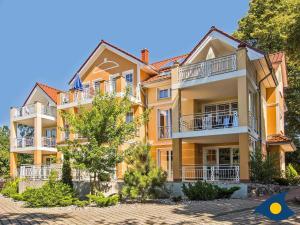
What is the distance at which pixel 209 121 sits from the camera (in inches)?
858

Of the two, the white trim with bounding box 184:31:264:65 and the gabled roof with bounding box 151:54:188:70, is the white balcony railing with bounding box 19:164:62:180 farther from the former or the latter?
the white trim with bounding box 184:31:264:65

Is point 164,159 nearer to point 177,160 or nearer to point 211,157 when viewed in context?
point 211,157

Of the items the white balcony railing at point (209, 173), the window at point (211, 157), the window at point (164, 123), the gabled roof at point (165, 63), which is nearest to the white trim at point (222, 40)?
the window at point (164, 123)

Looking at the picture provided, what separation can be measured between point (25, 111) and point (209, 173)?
17.5 metres

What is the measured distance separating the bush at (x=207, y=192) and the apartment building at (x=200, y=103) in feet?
6.66

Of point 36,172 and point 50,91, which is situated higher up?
point 50,91

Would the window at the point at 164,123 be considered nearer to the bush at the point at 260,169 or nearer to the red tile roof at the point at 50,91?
the bush at the point at 260,169

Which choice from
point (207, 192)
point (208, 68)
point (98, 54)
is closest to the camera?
point (207, 192)

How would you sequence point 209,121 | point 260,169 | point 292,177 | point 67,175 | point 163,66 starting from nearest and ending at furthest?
point 67,175 → point 260,169 → point 209,121 → point 292,177 → point 163,66

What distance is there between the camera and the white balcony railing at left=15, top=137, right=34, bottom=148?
31.5 metres

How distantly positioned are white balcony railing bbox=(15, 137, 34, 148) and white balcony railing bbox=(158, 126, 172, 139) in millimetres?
12161

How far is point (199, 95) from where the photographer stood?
22703 mm

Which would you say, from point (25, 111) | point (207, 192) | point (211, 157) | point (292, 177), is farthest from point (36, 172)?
point (292, 177)

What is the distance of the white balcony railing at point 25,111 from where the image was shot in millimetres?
31234
